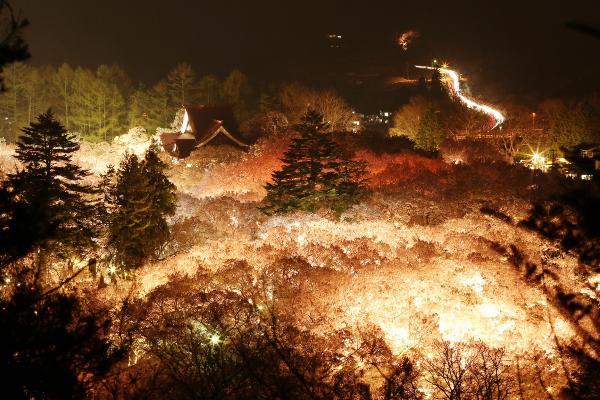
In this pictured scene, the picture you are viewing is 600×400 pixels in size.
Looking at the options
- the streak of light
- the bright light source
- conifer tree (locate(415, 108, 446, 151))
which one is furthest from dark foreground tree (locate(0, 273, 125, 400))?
the streak of light

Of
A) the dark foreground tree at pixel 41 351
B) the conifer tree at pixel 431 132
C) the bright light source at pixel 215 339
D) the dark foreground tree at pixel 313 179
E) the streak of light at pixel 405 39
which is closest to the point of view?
the dark foreground tree at pixel 41 351

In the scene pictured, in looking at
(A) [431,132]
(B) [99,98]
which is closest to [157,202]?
(A) [431,132]

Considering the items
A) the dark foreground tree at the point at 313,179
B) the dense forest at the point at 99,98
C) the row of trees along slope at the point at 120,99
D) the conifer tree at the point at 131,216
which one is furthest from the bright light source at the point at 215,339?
the dense forest at the point at 99,98

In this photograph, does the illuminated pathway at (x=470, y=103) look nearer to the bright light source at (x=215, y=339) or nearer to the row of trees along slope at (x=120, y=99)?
the row of trees along slope at (x=120, y=99)

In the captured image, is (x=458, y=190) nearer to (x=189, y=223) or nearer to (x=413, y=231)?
(x=413, y=231)

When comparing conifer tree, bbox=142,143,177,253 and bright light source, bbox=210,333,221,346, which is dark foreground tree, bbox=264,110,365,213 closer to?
conifer tree, bbox=142,143,177,253

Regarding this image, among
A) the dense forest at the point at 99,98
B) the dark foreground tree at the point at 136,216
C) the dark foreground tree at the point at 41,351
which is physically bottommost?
the dense forest at the point at 99,98

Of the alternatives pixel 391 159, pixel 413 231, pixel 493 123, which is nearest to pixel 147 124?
pixel 391 159
